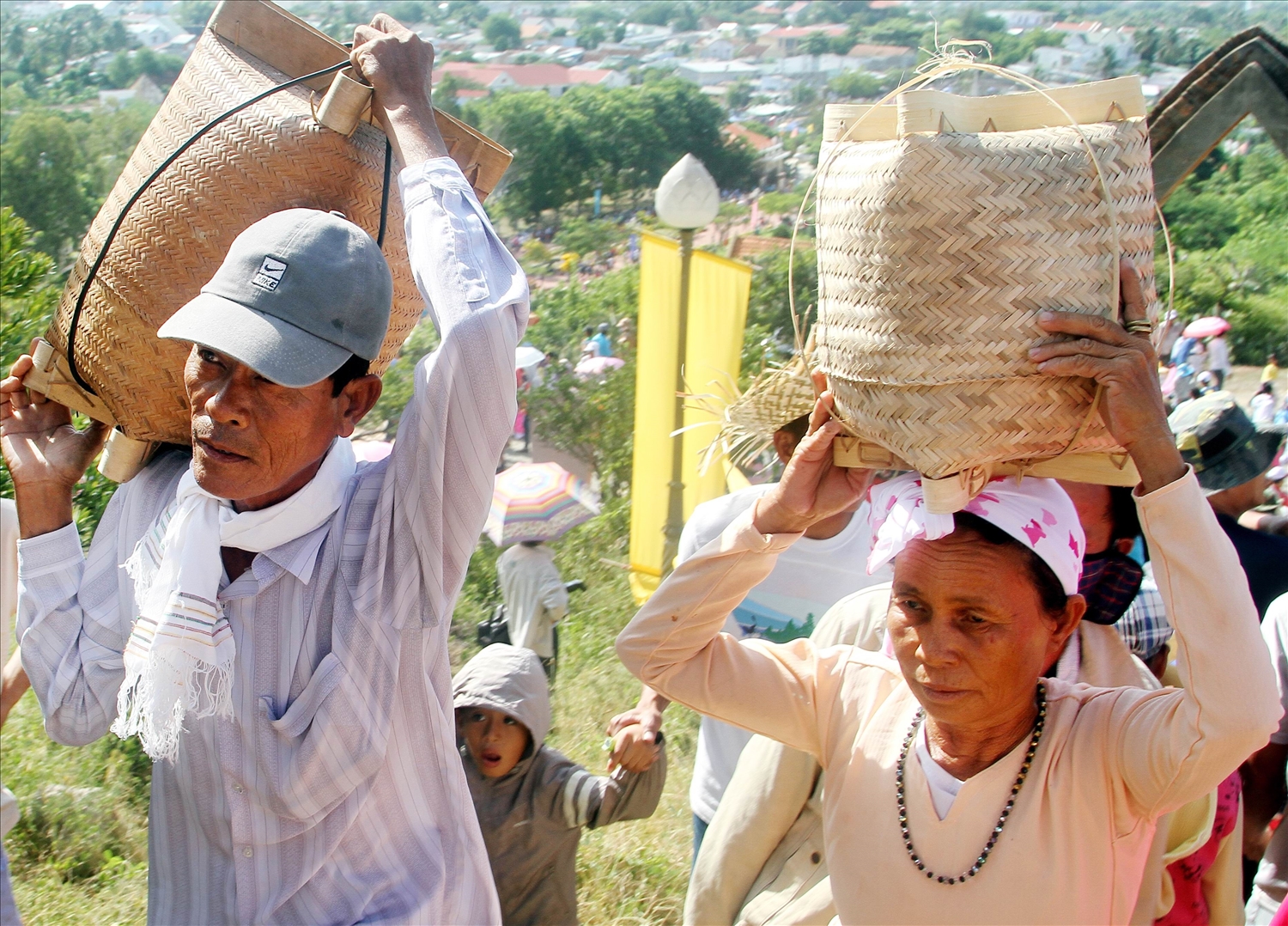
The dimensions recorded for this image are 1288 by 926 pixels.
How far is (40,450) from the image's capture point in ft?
7.30

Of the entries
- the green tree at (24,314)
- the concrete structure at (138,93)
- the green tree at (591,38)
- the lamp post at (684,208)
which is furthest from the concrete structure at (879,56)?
the green tree at (24,314)

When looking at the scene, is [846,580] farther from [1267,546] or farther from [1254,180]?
[1254,180]

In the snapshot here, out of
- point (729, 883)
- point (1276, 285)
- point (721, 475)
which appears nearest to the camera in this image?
point (729, 883)

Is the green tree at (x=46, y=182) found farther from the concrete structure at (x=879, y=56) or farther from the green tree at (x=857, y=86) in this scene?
the concrete structure at (x=879, y=56)

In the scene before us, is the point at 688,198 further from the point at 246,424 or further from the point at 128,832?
the point at 246,424

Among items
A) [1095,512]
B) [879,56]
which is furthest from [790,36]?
[1095,512]

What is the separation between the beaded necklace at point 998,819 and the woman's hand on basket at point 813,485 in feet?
1.46

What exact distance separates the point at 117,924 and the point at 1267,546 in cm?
388

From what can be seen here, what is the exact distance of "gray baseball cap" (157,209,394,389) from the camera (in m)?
1.75

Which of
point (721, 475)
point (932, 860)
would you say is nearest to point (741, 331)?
point (721, 475)

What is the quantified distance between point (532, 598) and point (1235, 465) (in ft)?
10.4

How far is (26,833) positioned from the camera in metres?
4.84

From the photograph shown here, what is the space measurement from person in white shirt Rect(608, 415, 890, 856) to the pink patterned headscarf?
1.29m

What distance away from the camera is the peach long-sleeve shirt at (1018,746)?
171 centimetres
